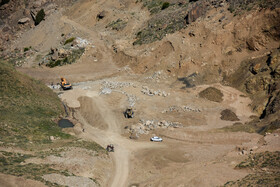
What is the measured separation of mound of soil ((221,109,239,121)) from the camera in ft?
144

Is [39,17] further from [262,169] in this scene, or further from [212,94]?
[262,169]

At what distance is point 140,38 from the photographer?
220 ft

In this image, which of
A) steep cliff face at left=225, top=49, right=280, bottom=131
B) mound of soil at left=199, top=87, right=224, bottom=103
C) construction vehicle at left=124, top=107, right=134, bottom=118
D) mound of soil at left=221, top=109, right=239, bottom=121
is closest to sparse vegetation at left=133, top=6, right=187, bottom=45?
steep cliff face at left=225, top=49, right=280, bottom=131

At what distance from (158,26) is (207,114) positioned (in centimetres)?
2902

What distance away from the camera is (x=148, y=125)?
4178 centimetres

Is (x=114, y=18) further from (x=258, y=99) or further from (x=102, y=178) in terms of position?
(x=102, y=178)

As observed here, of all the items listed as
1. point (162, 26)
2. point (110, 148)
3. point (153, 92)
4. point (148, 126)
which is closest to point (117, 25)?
point (162, 26)

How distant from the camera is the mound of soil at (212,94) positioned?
48.5 m

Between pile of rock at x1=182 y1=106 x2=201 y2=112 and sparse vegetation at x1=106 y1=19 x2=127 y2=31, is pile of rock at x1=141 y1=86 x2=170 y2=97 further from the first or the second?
sparse vegetation at x1=106 y1=19 x2=127 y2=31

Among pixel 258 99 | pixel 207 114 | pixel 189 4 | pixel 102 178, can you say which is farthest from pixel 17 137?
pixel 189 4

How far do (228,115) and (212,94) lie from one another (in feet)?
18.9

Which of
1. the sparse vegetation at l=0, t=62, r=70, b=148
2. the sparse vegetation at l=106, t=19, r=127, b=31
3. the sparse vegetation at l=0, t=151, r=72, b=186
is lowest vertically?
the sparse vegetation at l=0, t=151, r=72, b=186

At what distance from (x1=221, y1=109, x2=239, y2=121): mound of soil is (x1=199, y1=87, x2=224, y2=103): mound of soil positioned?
356 cm

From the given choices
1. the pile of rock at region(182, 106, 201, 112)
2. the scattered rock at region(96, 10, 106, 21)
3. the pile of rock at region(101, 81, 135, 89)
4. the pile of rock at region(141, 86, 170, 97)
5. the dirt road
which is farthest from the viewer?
the scattered rock at region(96, 10, 106, 21)
